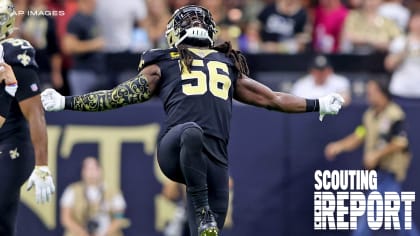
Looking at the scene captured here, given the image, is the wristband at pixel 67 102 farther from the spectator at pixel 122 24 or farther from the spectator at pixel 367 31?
the spectator at pixel 367 31

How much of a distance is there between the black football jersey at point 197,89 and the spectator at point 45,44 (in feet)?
14.5

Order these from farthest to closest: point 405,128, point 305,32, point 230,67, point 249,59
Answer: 1. point 305,32
2. point 249,59
3. point 405,128
4. point 230,67

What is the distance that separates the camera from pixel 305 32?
565 inches

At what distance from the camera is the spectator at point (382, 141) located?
39.2 feet

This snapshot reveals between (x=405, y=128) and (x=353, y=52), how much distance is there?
6.25ft

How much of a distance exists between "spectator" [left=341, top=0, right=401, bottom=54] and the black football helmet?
5506 millimetres

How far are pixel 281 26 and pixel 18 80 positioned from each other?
588 cm

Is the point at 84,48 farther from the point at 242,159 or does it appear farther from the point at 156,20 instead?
the point at 242,159

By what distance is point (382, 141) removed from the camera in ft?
39.2

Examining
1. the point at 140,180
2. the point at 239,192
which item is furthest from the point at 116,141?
the point at 239,192

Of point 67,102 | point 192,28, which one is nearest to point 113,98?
point 67,102

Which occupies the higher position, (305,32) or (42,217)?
(305,32)

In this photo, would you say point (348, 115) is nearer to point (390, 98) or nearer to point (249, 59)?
point (390, 98)

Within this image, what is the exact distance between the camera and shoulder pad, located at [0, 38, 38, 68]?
8.92 metres
